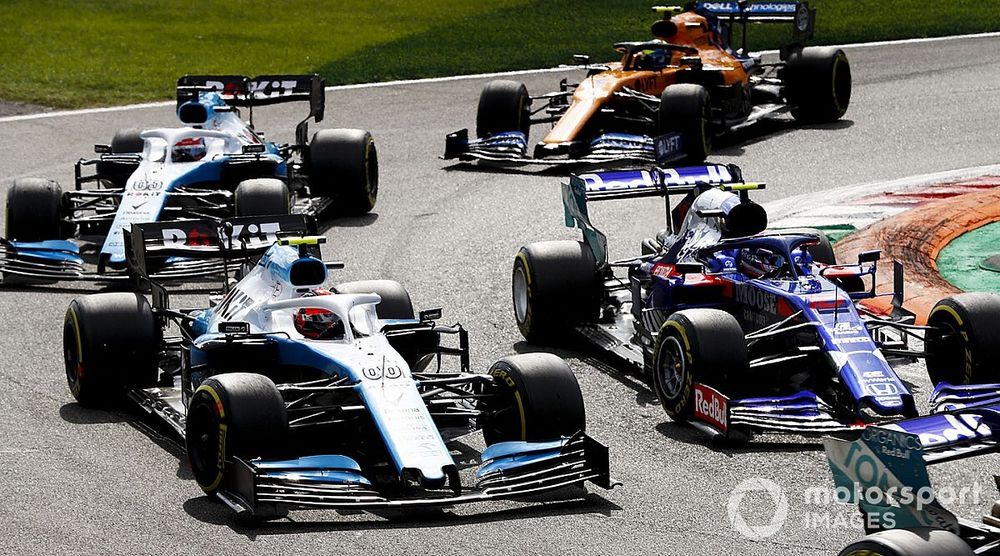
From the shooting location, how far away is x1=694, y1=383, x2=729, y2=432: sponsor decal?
11766mm

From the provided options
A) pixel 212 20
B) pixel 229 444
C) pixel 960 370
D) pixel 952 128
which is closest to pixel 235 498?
pixel 229 444

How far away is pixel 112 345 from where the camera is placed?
1256cm

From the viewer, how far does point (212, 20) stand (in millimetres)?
39438

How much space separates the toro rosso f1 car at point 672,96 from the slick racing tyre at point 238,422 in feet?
37.2

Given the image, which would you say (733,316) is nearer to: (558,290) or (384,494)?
(558,290)

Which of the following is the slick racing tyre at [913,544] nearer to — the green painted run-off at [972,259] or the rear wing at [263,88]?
the green painted run-off at [972,259]

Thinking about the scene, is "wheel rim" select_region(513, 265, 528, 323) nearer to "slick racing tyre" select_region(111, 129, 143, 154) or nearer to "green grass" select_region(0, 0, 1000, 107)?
"slick racing tyre" select_region(111, 129, 143, 154)

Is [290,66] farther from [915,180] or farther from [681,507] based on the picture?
[681,507]

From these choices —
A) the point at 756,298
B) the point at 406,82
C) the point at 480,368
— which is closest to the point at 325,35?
the point at 406,82

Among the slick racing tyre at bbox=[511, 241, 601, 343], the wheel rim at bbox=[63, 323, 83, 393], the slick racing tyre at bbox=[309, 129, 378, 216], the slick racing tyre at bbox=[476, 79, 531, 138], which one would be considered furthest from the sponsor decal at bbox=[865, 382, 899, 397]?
the slick racing tyre at bbox=[476, 79, 531, 138]

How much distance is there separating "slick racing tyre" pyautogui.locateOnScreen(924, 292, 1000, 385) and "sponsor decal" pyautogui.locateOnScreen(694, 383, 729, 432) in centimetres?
196

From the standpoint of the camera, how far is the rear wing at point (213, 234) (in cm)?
1366

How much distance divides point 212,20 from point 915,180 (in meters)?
22.5

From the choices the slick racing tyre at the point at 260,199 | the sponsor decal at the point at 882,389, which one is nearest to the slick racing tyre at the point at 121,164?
the slick racing tyre at the point at 260,199
